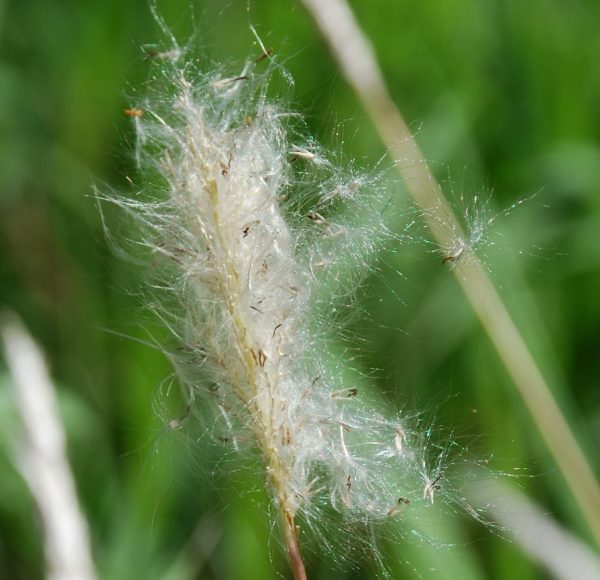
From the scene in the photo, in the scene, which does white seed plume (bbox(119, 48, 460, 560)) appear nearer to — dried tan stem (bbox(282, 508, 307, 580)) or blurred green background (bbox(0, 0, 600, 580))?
dried tan stem (bbox(282, 508, 307, 580))

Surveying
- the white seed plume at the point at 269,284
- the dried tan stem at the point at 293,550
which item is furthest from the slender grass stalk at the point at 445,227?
the dried tan stem at the point at 293,550

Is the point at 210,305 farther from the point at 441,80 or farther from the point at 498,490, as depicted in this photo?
the point at 441,80

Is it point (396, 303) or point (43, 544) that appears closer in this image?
point (43, 544)

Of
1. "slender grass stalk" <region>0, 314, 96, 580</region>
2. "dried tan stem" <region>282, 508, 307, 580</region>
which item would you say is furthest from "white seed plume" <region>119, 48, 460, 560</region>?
"slender grass stalk" <region>0, 314, 96, 580</region>

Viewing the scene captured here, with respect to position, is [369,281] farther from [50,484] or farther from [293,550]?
[293,550]

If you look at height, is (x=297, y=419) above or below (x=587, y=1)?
above

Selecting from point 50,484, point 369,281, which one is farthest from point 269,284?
point 369,281

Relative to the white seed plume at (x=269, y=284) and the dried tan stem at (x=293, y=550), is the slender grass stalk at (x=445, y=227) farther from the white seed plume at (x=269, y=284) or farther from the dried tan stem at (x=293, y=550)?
the dried tan stem at (x=293, y=550)

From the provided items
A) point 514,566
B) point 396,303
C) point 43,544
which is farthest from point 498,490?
point 43,544
